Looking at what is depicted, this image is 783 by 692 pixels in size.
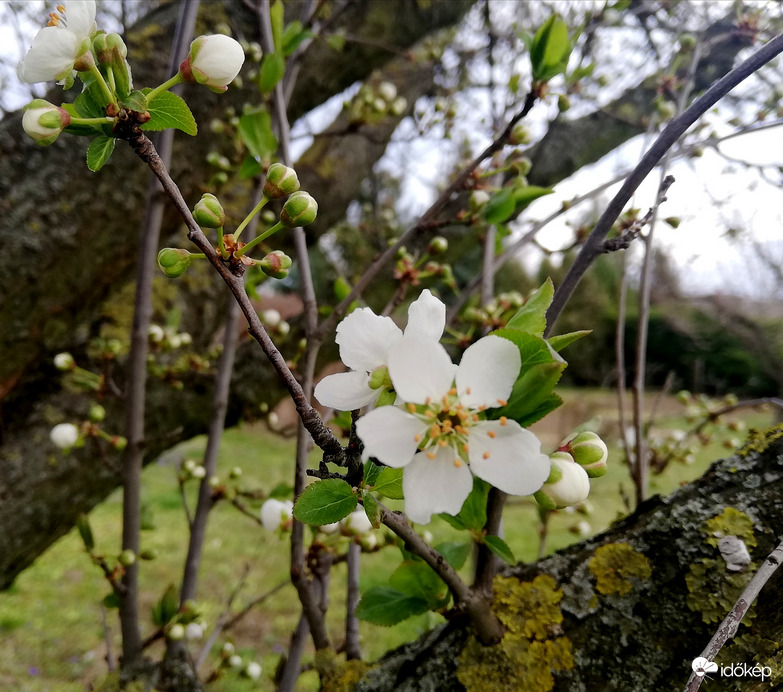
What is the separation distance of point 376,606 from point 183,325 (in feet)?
5.46

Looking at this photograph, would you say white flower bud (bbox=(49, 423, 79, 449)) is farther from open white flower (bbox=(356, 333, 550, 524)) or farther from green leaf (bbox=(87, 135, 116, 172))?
open white flower (bbox=(356, 333, 550, 524))

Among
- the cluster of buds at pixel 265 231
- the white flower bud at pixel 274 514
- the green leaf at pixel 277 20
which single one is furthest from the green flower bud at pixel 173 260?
the green leaf at pixel 277 20

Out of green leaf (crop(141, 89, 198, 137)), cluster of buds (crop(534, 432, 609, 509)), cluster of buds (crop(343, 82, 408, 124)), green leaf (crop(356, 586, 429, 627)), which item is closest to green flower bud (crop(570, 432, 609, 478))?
cluster of buds (crop(534, 432, 609, 509))

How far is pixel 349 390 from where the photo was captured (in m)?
0.54

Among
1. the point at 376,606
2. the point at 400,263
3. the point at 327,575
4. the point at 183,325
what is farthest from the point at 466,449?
the point at 183,325

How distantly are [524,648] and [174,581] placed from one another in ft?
10.0

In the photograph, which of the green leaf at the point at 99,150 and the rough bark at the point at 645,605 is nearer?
the green leaf at the point at 99,150

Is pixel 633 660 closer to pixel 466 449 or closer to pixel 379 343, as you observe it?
pixel 466 449

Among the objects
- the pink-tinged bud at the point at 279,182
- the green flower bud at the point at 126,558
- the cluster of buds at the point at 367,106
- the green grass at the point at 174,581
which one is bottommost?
the green grass at the point at 174,581

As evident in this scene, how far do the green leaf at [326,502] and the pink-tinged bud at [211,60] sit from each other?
0.42 meters

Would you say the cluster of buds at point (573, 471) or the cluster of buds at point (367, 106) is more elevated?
the cluster of buds at point (367, 106)

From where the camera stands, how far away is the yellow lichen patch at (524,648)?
27.8 inches

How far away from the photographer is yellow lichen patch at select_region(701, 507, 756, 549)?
696 mm

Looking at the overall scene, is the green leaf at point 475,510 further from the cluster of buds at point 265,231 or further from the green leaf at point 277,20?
the green leaf at point 277,20
